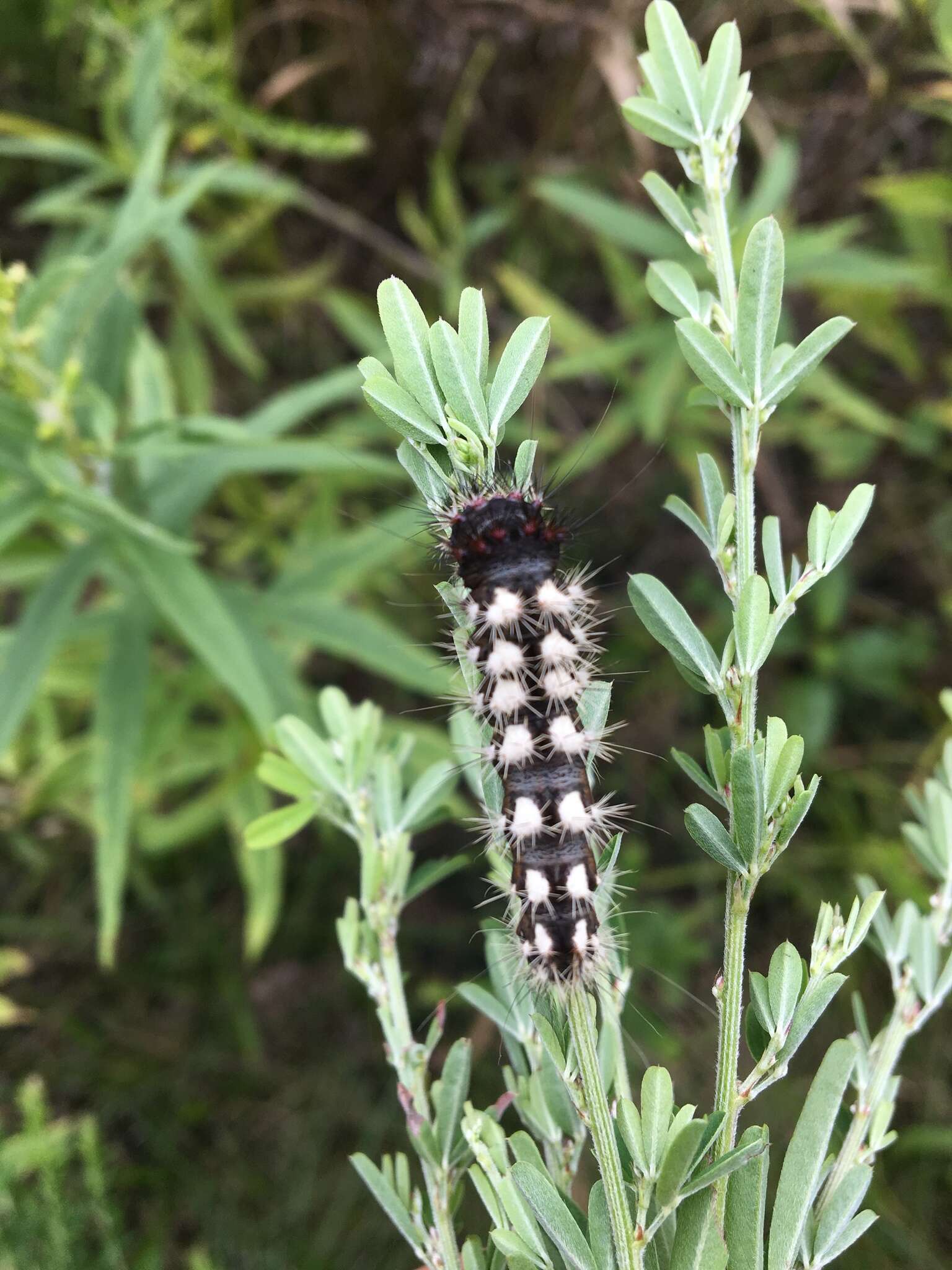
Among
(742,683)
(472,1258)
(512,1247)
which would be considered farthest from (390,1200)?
(742,683)

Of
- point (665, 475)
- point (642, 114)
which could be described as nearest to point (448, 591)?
point (642, 114)

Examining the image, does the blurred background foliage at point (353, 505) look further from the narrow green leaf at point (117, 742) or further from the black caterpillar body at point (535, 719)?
the black caterpillar body at point (535, 719)

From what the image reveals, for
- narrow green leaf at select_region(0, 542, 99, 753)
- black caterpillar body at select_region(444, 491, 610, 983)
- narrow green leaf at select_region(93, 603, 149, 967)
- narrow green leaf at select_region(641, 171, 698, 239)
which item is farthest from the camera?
narrow green leaf at select_region(93, 603, 149, 967)

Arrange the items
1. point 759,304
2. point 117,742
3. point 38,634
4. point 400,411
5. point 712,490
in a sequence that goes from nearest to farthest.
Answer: point 400,411
point 759,304
point 712,490
point 38,634
point 117,742

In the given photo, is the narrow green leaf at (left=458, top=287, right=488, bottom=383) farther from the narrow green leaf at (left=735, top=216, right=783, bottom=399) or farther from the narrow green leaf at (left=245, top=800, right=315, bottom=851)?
the narrow green leaf at (left=245, top=800, right=315, bottom=851)

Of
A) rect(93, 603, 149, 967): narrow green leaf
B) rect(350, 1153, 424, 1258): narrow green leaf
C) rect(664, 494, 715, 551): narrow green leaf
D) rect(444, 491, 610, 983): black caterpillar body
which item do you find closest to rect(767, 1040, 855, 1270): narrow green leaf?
rect(444, 491, 610, 983): black caterpillar body

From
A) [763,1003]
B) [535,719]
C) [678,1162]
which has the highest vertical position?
[535,719]

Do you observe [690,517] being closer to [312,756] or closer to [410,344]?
[410,344]
